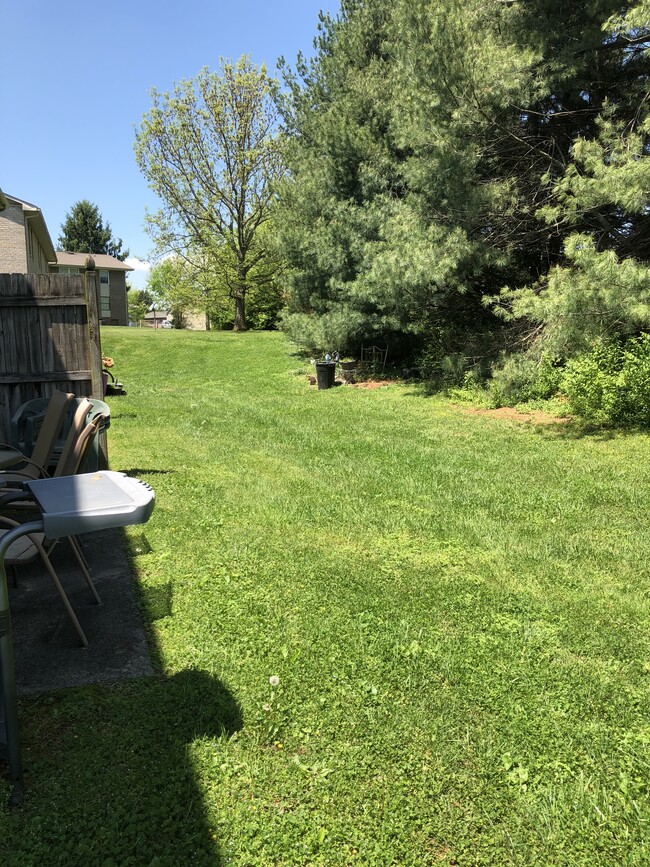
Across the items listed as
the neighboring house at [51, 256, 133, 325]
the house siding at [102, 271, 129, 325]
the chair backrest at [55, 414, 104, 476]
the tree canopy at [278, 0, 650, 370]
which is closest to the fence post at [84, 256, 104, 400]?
the chair backrest at [55, 414, 104, 476]

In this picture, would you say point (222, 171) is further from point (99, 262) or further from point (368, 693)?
point (368, 693)

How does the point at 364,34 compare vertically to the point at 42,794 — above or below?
above

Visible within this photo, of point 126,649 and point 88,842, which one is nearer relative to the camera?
point 88,842

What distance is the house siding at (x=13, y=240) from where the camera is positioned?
70.1 ft

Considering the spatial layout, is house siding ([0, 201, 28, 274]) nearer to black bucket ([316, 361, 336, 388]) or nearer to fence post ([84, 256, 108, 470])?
black bucket ([316, 361, 336, 388])

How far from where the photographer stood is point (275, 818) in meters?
2.02

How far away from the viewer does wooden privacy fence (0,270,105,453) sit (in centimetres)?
560

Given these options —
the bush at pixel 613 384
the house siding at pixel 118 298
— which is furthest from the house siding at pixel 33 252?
the bush at pixel 613 384

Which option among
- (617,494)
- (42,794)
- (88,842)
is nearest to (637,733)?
(88,842)

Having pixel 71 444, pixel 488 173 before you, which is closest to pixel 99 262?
pixel 488 173

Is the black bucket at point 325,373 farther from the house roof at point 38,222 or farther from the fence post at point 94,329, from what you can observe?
the house roof at point 38,222

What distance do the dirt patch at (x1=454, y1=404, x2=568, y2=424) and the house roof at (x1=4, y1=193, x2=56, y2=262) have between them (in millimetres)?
15430

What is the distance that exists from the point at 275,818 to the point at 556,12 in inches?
410

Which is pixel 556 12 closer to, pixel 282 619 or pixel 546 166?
pixel 546 166
